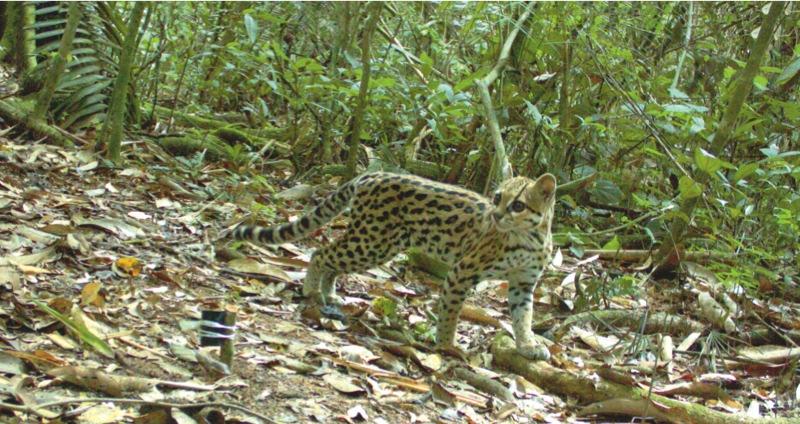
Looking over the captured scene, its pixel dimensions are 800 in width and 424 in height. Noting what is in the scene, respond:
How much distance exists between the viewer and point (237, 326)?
4.67m

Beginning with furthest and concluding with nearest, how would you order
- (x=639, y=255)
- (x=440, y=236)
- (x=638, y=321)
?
1. (x=639, y=255)
2. (x=638, y=321)
3. (x=440, y=236)

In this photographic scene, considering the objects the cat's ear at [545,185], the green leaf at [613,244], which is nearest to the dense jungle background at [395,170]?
the green leaf at [613,244]

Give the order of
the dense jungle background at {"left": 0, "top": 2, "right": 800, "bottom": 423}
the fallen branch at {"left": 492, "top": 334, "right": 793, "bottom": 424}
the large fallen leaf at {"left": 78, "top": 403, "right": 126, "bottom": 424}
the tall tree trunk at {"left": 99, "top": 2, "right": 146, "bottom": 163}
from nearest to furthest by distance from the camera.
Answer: the large fallen leaf at {"left": 78, "top": 403, "right": 126, "bottom": 424} → the dense jungle background at {"left": 0, "top": 2, "right": 800, "bottom": 423} → the fallen branch at {"left": 492, "top": 334, "right": 793, "bottom": 424} → the tall tree trunk at {"left": 99, "top": 2, "right": 146, "bottom": 163}

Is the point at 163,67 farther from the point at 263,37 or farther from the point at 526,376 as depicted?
the point at 526,376

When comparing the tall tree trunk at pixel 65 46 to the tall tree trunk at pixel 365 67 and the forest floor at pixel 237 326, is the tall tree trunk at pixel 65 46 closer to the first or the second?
the forest floor at pixel 237 326

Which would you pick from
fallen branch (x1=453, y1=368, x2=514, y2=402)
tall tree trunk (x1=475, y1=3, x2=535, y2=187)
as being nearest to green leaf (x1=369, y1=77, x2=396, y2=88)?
tall tree trunk (x1=475, y1=3, x2=535, y2=187)

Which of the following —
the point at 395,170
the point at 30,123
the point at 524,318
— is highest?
the point at 30,123

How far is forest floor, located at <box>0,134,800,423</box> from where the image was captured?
3623mm

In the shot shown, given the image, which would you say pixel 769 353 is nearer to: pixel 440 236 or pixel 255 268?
pixel 440 236

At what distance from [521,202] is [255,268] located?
1809mm

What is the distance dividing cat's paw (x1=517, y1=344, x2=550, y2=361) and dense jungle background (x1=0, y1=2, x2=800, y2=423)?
7 cm

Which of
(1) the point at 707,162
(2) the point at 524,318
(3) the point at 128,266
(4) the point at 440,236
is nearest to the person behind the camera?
(3) the point at 128,266

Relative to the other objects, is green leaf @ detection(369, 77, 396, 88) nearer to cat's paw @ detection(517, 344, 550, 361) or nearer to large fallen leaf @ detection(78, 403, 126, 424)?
cat's paw @ detection(517, 344, 550, 361)

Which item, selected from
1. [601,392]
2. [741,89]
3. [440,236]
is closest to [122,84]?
[440,236]
